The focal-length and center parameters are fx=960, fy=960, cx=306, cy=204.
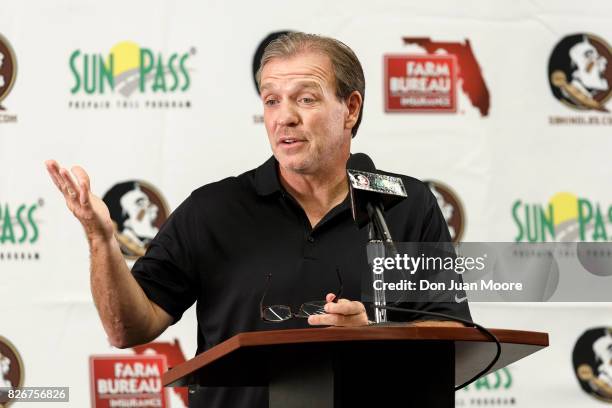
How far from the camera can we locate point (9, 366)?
2.89 metres

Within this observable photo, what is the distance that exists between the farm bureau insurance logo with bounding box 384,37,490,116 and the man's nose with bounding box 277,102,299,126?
1038mm

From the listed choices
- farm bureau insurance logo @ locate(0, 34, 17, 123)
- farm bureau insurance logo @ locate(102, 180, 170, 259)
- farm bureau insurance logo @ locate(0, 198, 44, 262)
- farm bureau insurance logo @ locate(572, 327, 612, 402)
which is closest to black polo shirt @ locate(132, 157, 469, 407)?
farm bureau insurance logo @ locate(102, 180, 170, 259)

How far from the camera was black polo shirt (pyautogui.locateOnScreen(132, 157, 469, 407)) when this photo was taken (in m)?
2.05

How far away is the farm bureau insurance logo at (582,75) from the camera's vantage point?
3.20m

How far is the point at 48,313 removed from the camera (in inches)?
115

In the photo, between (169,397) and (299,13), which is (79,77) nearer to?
(299,13)

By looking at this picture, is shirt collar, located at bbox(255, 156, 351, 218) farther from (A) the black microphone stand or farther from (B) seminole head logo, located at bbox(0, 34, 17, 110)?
(B) seminole head logo, located at bbox(0, 34, 17, 110)

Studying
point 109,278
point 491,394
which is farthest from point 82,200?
point 491,394

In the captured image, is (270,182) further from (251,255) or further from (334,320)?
(334,320)

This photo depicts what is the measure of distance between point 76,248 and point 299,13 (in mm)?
1030

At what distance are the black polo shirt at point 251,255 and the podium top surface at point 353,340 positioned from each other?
1.38ft

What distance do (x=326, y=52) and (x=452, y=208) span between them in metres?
1.07

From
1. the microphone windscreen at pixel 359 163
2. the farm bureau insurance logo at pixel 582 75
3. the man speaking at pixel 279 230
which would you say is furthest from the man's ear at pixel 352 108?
the farm bureau insurance logo at pixel 582 75

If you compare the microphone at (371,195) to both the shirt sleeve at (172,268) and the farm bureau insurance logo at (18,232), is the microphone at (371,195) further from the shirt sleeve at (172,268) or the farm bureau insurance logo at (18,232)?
the farm bureau insurance logo at (18,232)
